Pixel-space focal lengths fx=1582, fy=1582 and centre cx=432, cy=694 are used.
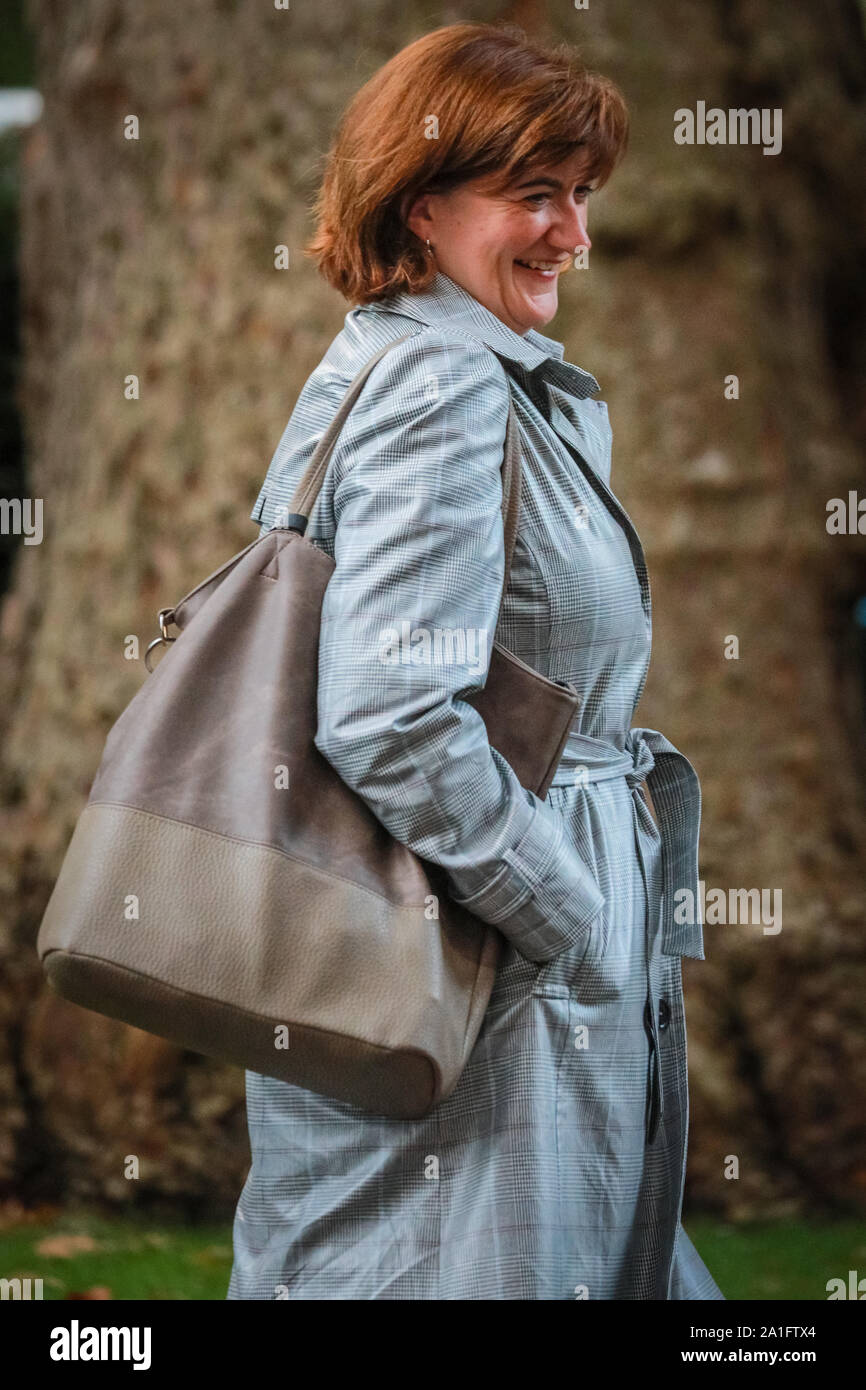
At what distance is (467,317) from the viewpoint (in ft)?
7.11

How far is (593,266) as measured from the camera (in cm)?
458

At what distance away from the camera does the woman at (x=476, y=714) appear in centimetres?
190

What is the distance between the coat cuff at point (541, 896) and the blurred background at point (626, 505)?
8.62ft

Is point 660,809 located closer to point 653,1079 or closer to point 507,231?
point 653,1079

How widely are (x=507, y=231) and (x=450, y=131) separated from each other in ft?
0.50

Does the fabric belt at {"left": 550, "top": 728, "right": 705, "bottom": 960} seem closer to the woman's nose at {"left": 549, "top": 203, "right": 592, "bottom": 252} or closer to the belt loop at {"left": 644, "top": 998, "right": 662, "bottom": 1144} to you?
the belt loop at {"left": 644, "top": 998, "right": 662, "bottom": 1144}

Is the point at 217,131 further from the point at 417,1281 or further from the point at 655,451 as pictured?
the point at 417,1281

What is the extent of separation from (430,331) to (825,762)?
9.67 ft

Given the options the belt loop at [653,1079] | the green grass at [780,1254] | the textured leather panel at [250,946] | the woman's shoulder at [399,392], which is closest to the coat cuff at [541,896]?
the textured leather panel at [250,946]

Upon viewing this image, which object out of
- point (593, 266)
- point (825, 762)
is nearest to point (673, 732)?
point (825, 762)

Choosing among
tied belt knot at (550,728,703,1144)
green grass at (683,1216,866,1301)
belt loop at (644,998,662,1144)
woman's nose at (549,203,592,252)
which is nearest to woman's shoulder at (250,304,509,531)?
woman's nose at (549,203,592,252)

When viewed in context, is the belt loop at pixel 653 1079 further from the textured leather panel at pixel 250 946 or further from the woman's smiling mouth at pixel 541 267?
the woman's smiling mouth at pixel 541 267
